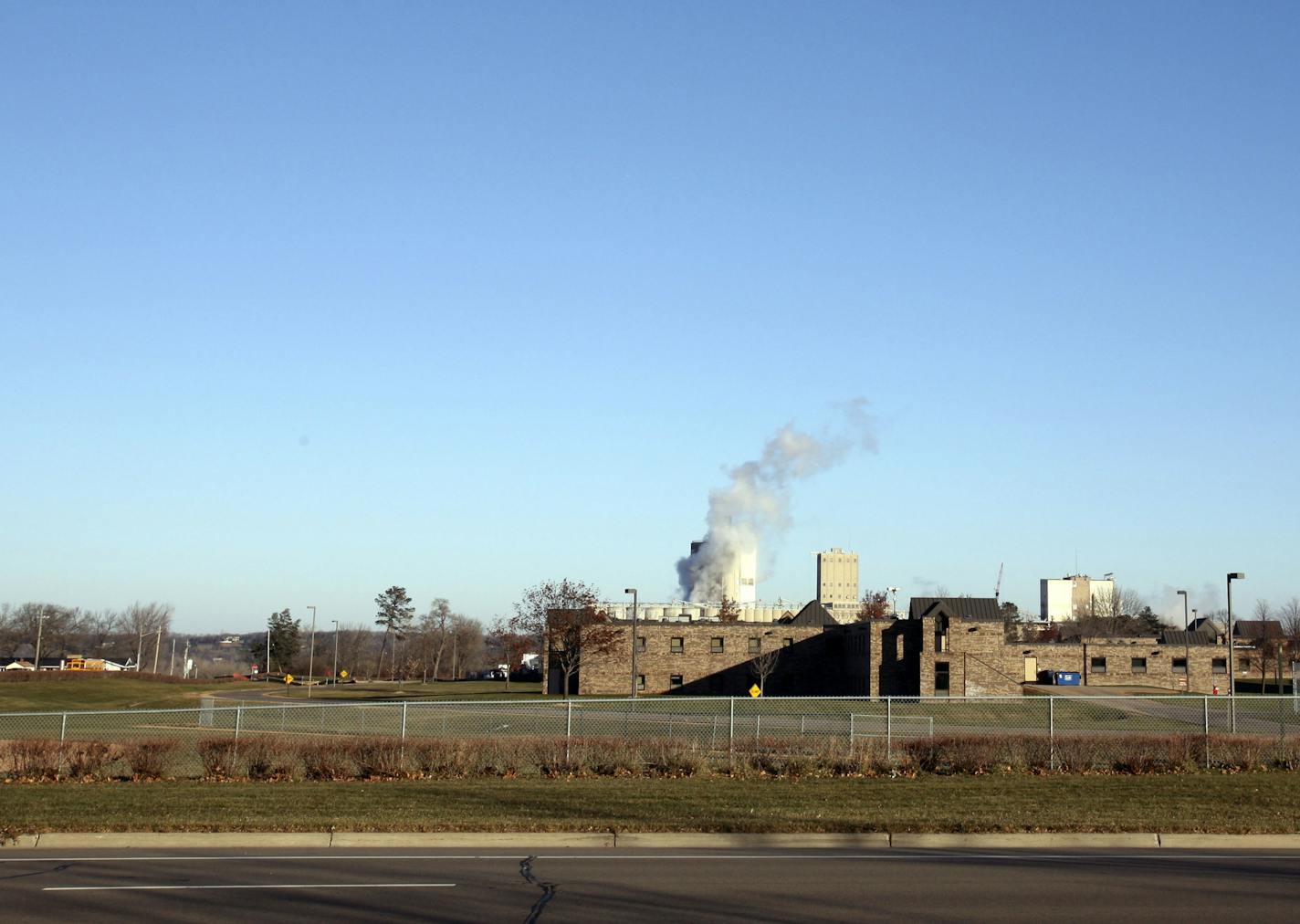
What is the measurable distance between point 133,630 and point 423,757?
165 m

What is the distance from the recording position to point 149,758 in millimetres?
23031

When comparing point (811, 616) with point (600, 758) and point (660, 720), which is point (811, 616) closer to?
point (660, 720)

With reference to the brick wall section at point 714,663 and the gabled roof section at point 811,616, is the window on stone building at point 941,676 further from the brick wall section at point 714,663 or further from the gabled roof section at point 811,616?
the gabled roof section at point 811,616

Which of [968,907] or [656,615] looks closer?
[968,907]

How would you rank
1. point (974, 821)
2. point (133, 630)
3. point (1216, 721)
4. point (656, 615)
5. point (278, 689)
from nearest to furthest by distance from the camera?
point (974, 821)
point (1216, 721)
point (278, 689)
point (656, 615)
point (133, 630)

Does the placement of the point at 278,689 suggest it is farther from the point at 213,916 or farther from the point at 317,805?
the point at 213,916

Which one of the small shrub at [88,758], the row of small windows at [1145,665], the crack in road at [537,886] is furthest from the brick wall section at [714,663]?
the crack in road at [537,886]

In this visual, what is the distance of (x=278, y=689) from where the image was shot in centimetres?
8306

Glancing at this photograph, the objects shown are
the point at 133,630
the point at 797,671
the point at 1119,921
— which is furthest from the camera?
the point at 133,630

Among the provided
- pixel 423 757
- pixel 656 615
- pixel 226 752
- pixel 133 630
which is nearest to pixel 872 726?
pixel 423 757

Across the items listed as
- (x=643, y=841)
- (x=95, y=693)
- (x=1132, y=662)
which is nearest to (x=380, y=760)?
(x=643, y=841)

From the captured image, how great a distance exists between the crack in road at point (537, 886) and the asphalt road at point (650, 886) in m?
0.03

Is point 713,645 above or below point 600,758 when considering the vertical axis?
above

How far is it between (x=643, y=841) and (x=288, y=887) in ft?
16.4
